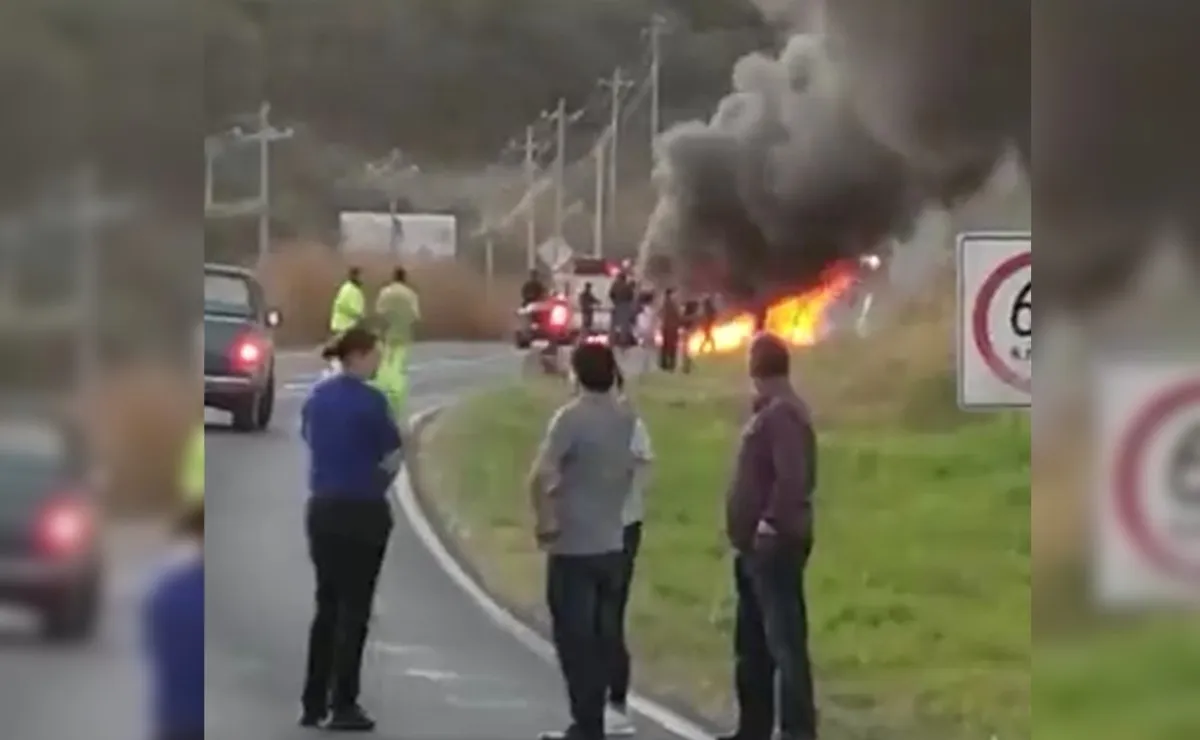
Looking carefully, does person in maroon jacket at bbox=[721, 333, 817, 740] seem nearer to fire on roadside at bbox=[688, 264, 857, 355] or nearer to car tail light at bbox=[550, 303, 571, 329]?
fire on roadside at bbox=[688, 264, 857, 355]

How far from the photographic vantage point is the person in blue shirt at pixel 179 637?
4.37m

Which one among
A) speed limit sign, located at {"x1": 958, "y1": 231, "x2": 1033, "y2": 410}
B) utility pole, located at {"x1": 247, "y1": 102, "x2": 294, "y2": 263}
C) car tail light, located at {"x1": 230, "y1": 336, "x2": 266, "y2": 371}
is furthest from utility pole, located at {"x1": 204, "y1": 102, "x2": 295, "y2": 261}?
speed limit sign, located at {"x1": 958, "y1": 231, "x2": 1033, "y2": 410}

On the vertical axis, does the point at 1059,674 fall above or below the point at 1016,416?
below

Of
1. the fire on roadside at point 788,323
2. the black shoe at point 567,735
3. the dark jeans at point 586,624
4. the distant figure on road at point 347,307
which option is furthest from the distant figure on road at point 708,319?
the black shoe at point 567,735

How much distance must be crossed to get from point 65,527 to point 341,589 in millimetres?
563

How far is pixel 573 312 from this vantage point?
14.9 feet

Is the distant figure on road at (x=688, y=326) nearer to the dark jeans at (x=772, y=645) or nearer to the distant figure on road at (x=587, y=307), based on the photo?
the distant figure on road at (x=587, y=307)

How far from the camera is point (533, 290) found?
14.9 ft

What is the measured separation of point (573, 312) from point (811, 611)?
790 millimetres

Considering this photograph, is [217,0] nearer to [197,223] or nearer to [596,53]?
[197,223]

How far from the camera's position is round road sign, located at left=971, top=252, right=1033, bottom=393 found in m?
4.55

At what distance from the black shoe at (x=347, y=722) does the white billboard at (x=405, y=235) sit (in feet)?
3.08

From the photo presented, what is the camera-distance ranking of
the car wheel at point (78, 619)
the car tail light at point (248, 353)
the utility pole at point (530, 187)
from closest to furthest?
the car wheel at point (78, 619) → the car tail light at point (248, 353) → the utility pole at point (530, 187)

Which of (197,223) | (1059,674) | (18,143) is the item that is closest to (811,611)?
(1059,674)
